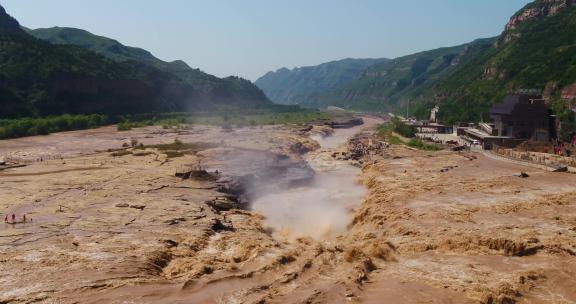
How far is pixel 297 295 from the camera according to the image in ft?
80.0

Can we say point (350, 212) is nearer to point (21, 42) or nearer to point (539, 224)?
point (539, 224)

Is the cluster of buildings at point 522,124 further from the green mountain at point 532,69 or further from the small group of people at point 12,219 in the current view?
the small group of people at point 12,219

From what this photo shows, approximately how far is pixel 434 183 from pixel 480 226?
16.1 metres

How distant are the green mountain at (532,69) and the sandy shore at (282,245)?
157ft

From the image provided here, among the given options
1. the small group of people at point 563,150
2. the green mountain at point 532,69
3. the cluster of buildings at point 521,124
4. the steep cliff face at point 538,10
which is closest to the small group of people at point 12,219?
the small group of people at point 563,150

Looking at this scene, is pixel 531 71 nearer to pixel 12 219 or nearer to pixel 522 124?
pixel 522 124

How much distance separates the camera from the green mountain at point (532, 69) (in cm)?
9331

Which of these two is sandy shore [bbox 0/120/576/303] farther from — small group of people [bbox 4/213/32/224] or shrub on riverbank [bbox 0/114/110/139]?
shrub on riverbank [bbox 0/114/110/139]

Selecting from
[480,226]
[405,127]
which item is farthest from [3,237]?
[405,127]

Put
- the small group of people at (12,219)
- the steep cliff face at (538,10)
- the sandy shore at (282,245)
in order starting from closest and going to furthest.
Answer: the sandy shore at (282,245) → the small group of people at (12,219) → the steep cliff face at (538,10)

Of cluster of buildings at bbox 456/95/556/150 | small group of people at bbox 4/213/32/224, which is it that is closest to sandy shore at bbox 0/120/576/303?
small group of people at bbox 4/213/32/224

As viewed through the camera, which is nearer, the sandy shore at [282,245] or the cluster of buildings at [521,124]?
the sandy shore at [282,245]

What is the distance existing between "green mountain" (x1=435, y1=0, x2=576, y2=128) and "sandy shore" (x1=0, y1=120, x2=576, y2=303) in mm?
47872

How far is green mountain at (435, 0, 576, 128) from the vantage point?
93312 mm
